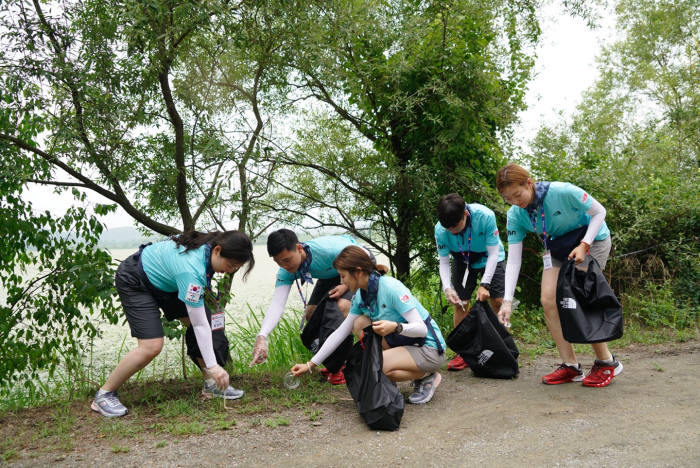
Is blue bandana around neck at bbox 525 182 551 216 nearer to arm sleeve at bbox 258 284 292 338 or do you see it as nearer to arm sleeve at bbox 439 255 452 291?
arm sleeve at bbox 439 255 452 291

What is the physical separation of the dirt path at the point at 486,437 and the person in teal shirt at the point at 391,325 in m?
0.30

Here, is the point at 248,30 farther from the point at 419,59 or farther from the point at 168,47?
the point at 419,59

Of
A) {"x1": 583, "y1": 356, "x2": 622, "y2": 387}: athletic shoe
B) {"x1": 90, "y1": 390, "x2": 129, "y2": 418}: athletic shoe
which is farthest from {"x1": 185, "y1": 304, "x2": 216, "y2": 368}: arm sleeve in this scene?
{"x1": 583, "y1": 356, "x2": 622, "y2": 387}: athletic shoe

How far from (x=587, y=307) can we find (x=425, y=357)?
1.18m

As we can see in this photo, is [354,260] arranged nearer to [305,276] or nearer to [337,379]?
[305,276]

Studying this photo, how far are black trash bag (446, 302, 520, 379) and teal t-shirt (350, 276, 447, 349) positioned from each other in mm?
576

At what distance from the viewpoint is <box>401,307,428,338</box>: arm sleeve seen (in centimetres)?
350

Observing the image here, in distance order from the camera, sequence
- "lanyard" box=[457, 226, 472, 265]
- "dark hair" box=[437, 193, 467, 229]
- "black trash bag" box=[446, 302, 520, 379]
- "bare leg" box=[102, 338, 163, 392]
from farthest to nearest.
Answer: "lanyard" box=[457, 226, 472, 265] < "black trash bag" box=[446, 302, 520, 379] < "dark hair" box=[437, 193, 467, 229] < "bare leg" box=[102, 338, 163, 392]

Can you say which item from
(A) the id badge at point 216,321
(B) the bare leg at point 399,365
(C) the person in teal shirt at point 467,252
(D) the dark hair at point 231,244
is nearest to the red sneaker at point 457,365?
(C) the person in teal shirt at point 467,252

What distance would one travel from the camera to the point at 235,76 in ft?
18.5

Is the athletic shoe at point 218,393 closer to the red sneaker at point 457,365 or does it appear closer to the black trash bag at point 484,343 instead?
the black trash bag at point 484,343

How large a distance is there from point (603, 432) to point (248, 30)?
4.24 meters

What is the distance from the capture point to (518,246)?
4145mm

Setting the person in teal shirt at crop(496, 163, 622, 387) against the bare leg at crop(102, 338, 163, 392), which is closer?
the bare leg at crop(102, 338, 163, 392)
